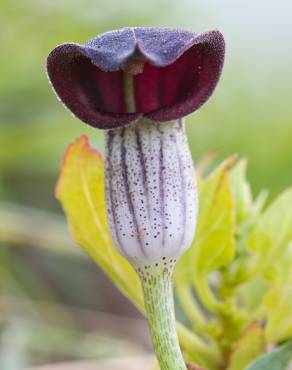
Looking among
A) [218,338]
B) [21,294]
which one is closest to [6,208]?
[21,294]

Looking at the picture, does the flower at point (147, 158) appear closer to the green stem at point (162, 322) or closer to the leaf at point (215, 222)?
the green stem at point (162, 322)

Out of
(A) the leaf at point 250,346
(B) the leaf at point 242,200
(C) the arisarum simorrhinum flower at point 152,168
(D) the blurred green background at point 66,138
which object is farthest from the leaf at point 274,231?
(D) the blurred green background at point 66,138

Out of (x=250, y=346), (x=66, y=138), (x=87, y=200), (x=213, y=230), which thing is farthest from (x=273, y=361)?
(x=66, y=138)

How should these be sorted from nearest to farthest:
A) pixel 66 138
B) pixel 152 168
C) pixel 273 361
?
pixel 152 168, pixel 273 361, pixel 66 138

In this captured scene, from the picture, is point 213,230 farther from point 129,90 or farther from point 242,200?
point 129,90

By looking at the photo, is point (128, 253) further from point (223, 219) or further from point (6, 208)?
point (6, 208)

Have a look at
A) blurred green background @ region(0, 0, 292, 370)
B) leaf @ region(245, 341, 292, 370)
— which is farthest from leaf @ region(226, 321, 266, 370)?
blurred green background @ region(0, 0, 292, 370)

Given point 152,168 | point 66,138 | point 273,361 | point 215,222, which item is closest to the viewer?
point 152,168
